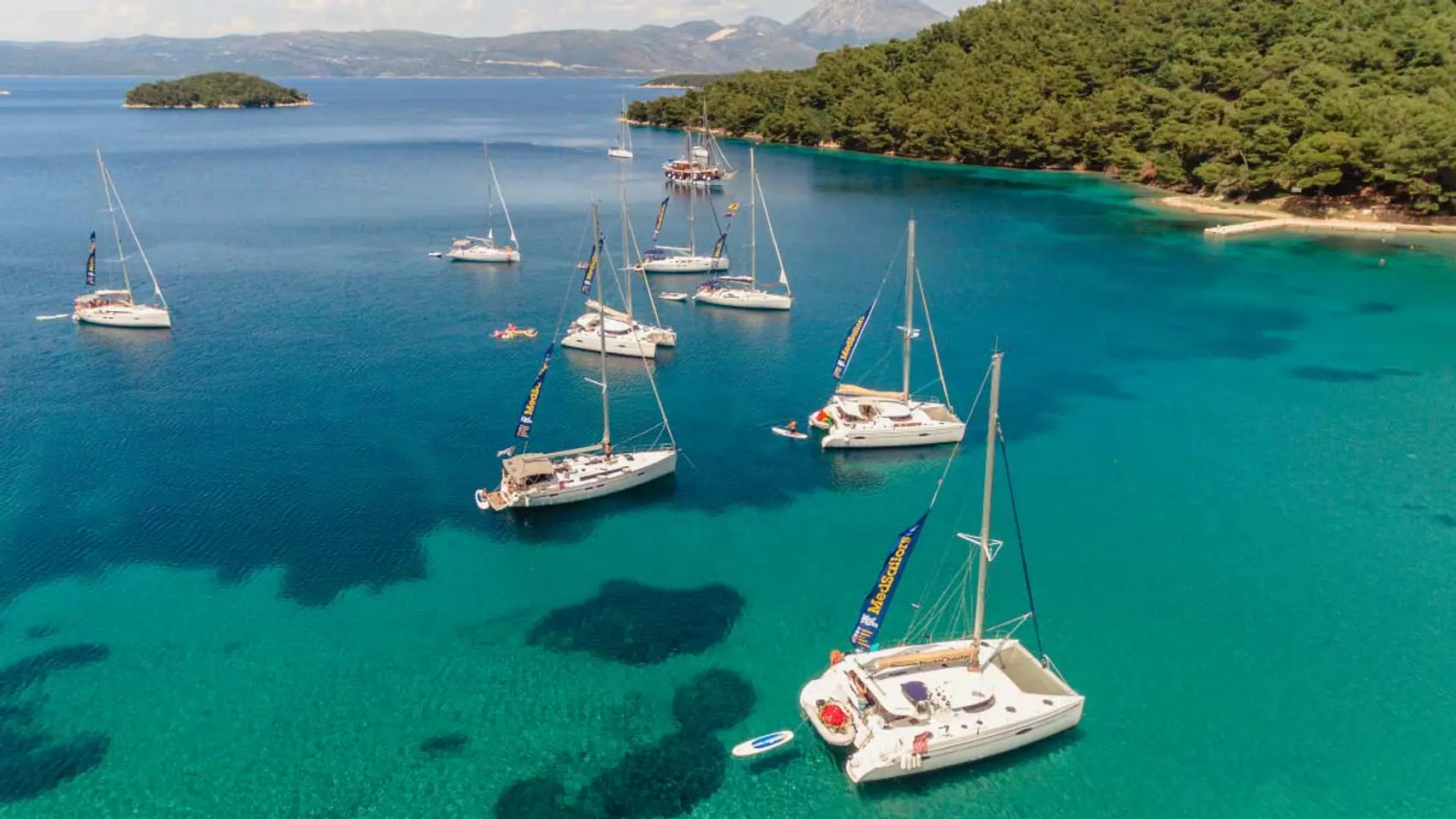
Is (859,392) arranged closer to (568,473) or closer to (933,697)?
(568,473)

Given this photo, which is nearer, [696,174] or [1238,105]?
[1238,105]

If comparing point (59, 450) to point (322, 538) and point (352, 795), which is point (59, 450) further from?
point (352, 795)

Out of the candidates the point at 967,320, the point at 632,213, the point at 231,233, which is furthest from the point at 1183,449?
the point at 231,233

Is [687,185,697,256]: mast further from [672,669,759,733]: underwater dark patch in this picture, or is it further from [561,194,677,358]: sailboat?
[672,669,759,733]: underwater dark patch

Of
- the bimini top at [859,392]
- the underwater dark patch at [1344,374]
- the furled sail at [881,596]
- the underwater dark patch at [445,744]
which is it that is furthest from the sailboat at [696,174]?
the underwater dark patch at [445,744]

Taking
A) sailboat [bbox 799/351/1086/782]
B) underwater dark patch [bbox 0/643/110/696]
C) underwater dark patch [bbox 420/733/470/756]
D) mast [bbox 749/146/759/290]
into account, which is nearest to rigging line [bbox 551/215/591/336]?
mast [bbox 749/146/759/290]

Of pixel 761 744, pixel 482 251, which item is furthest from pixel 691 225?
pixel 761 744

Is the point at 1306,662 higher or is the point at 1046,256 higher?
the point at 1046,256
